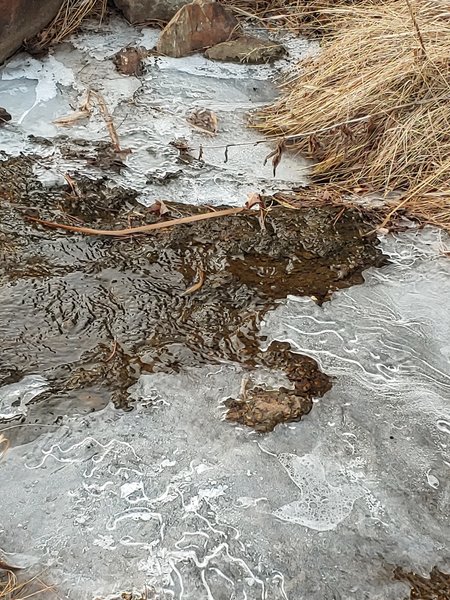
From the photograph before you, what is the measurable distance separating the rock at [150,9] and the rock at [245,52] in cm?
39

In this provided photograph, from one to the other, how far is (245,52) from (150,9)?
62 centimetres

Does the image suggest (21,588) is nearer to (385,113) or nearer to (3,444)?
(3,444)

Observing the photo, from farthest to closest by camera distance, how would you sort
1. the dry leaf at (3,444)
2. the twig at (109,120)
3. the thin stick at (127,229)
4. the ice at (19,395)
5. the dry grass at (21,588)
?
the twig at (109,120)
the thin stick at (127,229)
the ice at (19,395)
the dry leaf at (3,444)
the dry grass at (21,588)

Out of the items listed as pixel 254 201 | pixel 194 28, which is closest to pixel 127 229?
pixel 254 201

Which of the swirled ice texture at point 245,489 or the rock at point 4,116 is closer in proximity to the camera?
the swirled ice texture at point 245,489

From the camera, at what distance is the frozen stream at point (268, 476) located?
147 centimetres

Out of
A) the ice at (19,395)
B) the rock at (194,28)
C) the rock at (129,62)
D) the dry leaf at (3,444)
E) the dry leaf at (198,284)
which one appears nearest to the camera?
the dry leaf at (3,444)

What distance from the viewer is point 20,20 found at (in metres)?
3.35

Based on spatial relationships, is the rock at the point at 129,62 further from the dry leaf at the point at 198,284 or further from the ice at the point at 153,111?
the dry leaf at the point at 198,284

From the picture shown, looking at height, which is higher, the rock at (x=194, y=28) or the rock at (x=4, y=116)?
the rock at (x=194, y=28)

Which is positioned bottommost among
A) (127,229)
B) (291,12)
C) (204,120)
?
(127,229)

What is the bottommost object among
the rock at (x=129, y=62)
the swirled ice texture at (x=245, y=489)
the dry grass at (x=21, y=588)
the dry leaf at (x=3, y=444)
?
the dry grass at (x=21, y=588)

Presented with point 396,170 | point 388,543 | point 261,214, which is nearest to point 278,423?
point 388,543

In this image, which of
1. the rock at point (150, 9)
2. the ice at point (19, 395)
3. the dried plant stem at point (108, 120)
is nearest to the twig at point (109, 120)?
the dried plant stem at point (108, 120)
